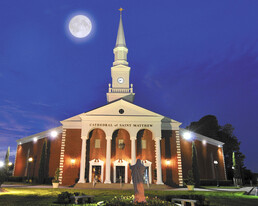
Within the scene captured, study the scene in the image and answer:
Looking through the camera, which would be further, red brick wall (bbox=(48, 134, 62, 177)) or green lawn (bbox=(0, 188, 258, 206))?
red brick wall (bbox=(48, 134, 62, 177))

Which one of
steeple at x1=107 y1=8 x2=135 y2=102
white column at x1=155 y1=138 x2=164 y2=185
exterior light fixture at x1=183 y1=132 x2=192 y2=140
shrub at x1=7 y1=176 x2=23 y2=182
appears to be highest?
steeple at x1=107 y1=8 x2=135 y2=102

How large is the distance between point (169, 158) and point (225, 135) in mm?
26883

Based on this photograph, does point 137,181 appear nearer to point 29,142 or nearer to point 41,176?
point 41,176

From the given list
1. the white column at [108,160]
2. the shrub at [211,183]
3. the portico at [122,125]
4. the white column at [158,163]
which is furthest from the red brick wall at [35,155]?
the shrub at [211,183]

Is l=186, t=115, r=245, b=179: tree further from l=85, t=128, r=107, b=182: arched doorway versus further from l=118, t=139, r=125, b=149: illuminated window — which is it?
l=85, t=128, r=107, b=182: arched doorway

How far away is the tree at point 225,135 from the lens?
47.8 m

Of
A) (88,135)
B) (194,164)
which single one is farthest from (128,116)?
(194,164)

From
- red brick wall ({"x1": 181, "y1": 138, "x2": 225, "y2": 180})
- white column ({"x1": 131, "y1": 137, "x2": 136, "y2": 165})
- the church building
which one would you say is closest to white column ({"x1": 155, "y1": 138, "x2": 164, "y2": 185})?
the church building

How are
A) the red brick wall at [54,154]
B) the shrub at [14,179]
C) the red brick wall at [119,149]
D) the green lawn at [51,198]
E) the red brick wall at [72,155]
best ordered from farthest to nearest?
the shrub at [14,179] → the red brick wall at [54,154] → the red brick wall at [119,149] → the red brick wall at [72,155] → the green lawn at [51,198]

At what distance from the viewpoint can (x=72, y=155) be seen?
28.3 meters

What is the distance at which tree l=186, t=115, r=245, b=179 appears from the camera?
4778 cm

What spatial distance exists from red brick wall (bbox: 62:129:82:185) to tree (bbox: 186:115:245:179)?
3255 cm

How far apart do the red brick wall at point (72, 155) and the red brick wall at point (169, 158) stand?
1153 centimetres

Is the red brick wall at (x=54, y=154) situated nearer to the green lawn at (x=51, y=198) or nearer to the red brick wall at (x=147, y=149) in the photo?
the red brick wall at (x=147, y=149)
